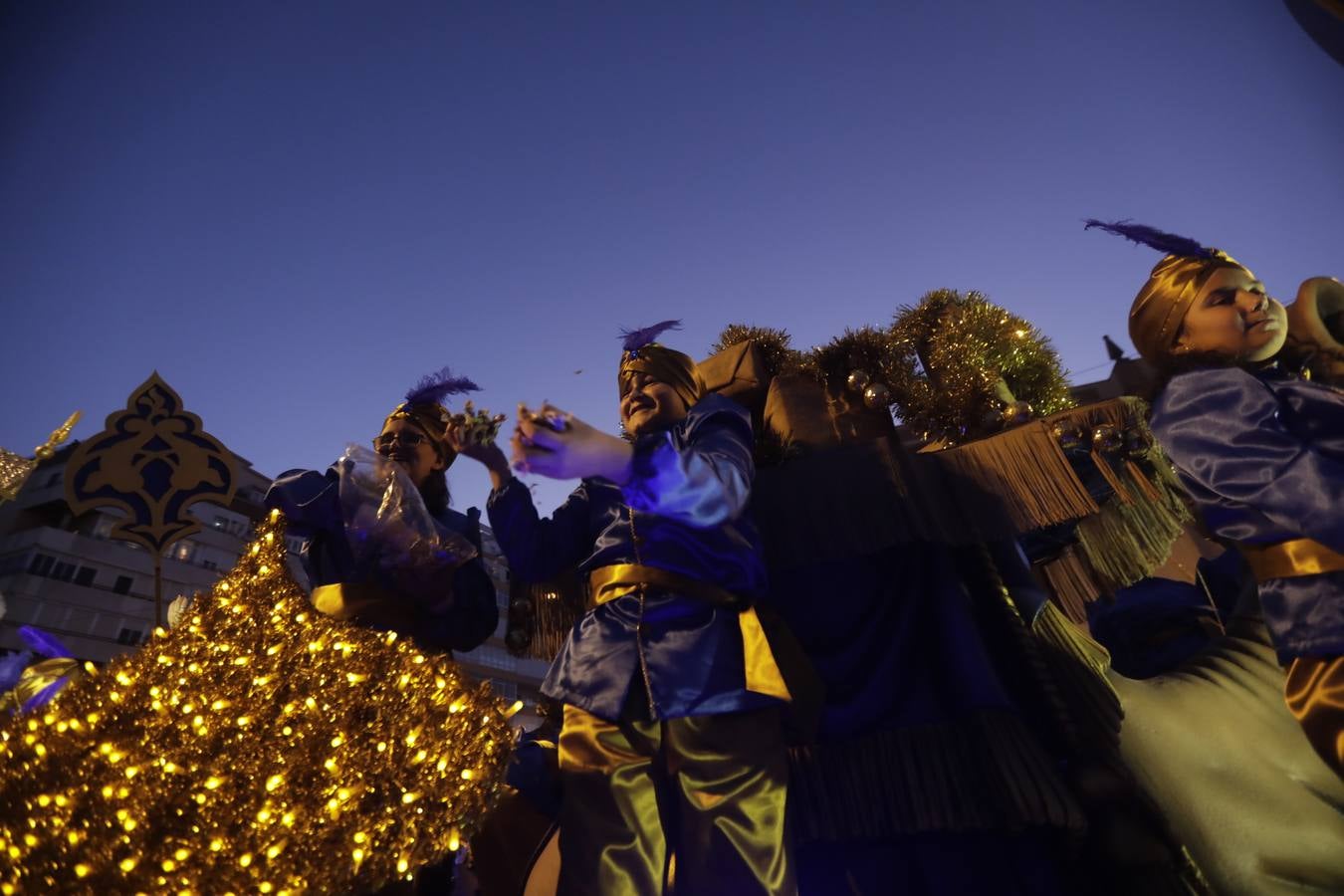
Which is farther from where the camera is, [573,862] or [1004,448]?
[1004,448]

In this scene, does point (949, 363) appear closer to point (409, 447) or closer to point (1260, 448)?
point (1260, 448)

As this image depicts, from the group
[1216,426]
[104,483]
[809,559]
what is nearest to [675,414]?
[809,559]

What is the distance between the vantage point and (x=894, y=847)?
1.77 metres

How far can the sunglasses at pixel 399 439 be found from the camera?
7.54 ft

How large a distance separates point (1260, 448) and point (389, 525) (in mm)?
2289

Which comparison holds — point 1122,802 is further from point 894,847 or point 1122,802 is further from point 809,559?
point 809,559

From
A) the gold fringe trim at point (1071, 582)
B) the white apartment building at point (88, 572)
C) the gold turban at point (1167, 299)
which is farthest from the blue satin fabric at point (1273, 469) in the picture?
the white apartment building at point (88, 572)

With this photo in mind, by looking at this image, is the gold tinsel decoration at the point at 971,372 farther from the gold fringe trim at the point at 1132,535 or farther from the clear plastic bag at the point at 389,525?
the clear plastic bag at the point at 389,525

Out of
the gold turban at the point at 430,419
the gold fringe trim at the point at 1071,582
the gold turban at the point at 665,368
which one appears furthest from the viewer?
the gold turban at the point at 430,419

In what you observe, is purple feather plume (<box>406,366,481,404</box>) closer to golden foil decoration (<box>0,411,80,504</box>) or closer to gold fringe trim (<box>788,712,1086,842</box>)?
gold fringe trim (<box>788,712,1086,842</box>)

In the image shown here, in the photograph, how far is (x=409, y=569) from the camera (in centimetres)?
196

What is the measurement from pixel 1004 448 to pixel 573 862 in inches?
67.5

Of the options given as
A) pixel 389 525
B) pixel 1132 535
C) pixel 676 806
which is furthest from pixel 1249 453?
pixel 389 525

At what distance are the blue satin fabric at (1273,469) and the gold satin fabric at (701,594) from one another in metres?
1.14
